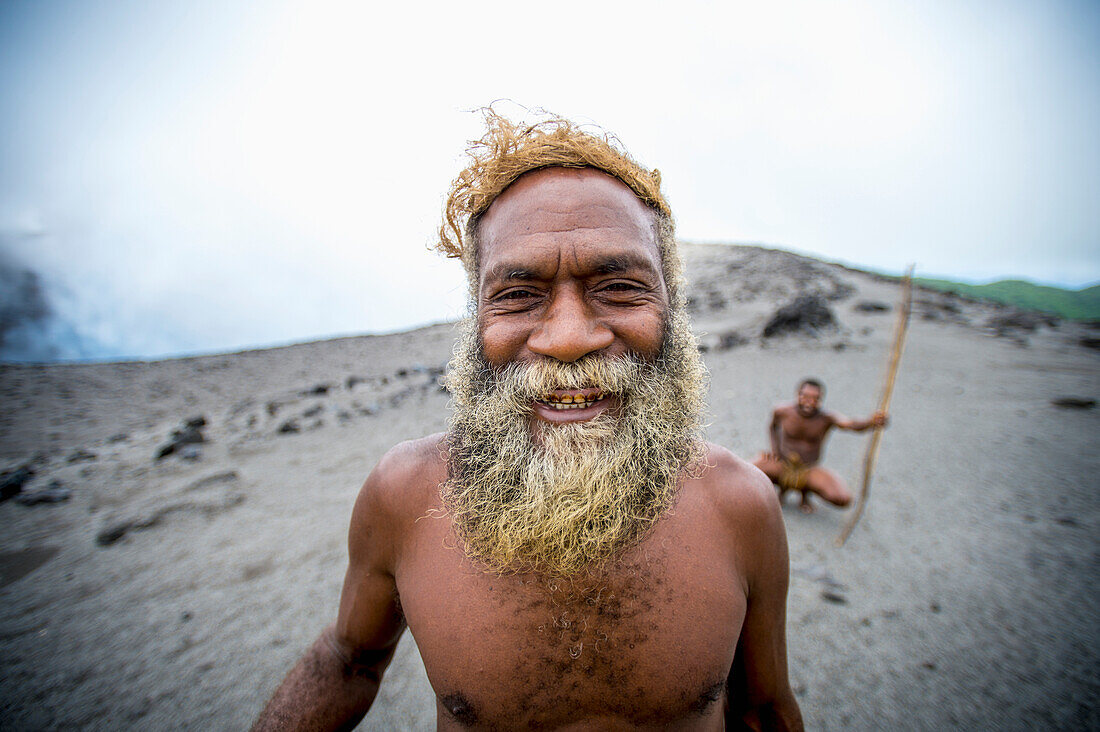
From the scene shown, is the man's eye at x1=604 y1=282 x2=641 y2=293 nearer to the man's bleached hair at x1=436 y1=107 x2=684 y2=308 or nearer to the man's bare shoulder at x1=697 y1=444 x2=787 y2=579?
the man's bleached hair at x1=436 y1=107 x2=684 y2=308

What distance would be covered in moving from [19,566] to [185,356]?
30.2 meters

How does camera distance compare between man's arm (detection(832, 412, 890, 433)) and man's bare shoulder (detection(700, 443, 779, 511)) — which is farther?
man's arm (detection(832, 412, 890, 433))

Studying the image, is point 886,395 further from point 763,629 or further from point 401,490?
point 401,490

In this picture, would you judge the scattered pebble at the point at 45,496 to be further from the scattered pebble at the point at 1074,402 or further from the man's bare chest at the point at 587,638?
the scattered pebble at the point at 1074,402

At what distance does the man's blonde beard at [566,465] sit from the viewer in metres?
1.33

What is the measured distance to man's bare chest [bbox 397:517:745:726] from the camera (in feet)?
4.29

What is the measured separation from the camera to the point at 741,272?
27703 mm

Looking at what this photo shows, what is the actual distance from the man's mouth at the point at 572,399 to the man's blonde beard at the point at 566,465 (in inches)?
1.4

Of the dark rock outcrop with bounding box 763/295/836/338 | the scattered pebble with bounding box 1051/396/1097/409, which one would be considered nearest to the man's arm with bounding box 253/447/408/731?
the scattered pebble with bounding box 1051/396/1097/409

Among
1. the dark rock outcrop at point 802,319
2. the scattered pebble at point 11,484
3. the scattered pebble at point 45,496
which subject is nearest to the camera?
the scattered pebble at point 45,496

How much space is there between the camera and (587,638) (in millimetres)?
1338

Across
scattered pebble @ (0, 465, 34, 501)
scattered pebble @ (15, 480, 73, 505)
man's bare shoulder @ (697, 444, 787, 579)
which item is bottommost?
scattered pebble @ (15, 480, 73, 505)

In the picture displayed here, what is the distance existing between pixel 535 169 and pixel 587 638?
1.63 meters

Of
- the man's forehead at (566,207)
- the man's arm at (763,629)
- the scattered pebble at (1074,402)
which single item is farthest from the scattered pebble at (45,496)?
the scattered pebble at (1074,402)
